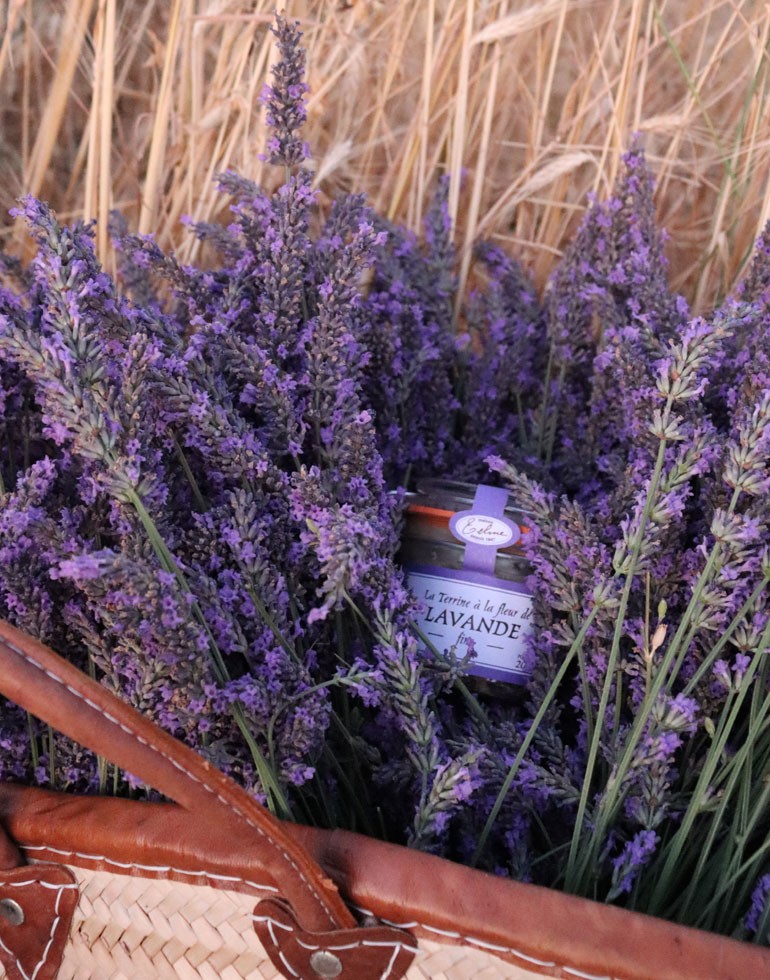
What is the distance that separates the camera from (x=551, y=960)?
20.9 inches

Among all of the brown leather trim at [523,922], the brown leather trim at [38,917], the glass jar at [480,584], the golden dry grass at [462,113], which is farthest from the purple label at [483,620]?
the golden dry grass at [462,113]

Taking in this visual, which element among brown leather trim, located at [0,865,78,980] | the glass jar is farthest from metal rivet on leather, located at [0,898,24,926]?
the glass jar

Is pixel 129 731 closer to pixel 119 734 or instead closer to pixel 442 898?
pixel 119 734

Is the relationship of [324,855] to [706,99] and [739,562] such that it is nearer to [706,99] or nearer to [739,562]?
[739,562]

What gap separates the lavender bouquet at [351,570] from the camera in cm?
57

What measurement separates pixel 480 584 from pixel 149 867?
354 mm

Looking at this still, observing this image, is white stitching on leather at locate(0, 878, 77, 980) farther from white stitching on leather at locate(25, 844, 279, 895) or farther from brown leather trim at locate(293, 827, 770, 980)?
brown leather trim at locate(293, 827, 770, 980)

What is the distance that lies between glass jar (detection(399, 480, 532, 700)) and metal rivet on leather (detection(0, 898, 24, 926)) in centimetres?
38

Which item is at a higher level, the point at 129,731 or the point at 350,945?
the point at 129,731

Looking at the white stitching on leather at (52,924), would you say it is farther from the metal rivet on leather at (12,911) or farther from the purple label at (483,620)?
the purple label at (483,620)

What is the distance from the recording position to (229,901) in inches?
22.7

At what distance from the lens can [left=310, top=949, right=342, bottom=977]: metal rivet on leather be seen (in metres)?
0.55

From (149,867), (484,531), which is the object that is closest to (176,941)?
(149,867)

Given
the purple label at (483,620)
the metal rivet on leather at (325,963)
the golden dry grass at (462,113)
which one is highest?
the golden dry grass at (462,113)
